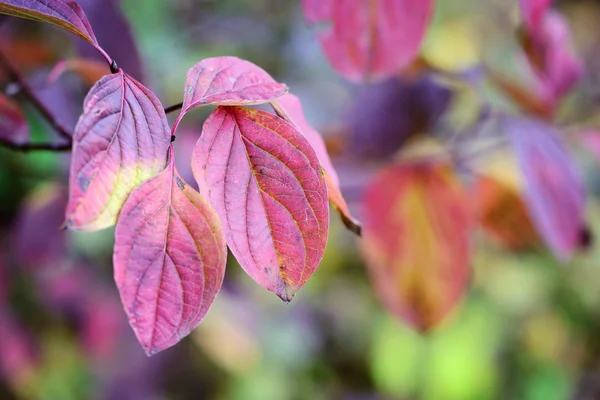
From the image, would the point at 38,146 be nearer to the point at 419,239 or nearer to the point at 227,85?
the point at 227,85

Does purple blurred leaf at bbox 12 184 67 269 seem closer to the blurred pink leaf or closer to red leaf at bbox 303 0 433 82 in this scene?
red leaf at bbox 303 0 433 82

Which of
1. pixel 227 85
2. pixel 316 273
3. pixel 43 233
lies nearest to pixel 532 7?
pixel 227 85

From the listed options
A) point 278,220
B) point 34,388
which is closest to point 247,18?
point 34,388

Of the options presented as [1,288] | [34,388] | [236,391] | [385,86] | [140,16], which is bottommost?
[236,391]

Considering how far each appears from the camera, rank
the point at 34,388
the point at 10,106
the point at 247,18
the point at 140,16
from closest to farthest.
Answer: the point at 10,106 → the point at 34,388 → the point at 140,16 → the point at 247,18

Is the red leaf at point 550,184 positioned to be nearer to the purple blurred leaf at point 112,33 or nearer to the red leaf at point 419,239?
the red leaf at point 419,239

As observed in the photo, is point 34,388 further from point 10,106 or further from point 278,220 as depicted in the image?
point 278,220

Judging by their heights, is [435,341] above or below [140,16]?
below
